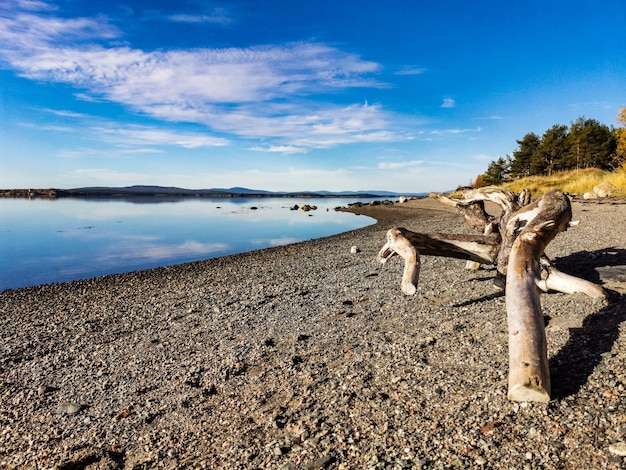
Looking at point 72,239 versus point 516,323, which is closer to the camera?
point 516,323

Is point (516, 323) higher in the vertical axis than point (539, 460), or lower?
higher

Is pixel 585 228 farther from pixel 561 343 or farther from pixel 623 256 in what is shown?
pixel 561 343

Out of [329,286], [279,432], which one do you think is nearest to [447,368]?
[279,432]

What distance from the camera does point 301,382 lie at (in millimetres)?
5457

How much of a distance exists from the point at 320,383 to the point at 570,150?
78.5m

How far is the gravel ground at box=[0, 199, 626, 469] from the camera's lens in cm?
373

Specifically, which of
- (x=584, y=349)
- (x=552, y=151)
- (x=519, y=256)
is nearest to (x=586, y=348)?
(x=584, y=349)

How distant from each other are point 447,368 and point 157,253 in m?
24.2

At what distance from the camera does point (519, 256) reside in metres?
6.34

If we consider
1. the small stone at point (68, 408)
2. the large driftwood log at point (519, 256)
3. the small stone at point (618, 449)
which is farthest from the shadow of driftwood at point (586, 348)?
the small stone at point (68, 408)

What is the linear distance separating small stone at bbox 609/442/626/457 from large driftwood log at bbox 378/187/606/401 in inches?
29.8

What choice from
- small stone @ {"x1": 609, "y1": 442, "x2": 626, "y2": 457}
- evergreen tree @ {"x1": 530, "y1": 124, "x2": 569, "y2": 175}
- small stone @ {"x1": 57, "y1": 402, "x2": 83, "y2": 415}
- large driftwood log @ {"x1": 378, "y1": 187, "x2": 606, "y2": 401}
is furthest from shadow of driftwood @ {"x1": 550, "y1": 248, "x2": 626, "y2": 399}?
evergreen tree @ {"x1": 530, "y1": 124, "x2": 569, "y2": 175}

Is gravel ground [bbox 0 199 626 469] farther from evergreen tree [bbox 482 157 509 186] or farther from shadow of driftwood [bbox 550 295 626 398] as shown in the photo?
evergreen tree [bbox 482 157 509 186]

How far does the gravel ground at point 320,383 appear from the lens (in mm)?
3734
